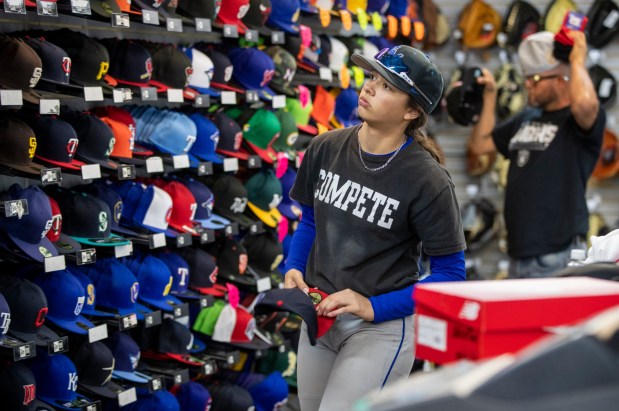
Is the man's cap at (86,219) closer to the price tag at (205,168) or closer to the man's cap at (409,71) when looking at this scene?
the price tag at (205,168)

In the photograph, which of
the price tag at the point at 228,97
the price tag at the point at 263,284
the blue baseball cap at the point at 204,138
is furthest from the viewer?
the price tag at the point at 263,284

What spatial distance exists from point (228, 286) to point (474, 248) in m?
3.31

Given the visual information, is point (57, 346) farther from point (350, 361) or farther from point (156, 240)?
point (350, 361)

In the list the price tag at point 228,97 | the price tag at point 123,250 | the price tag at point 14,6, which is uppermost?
the price tag at point 14,6

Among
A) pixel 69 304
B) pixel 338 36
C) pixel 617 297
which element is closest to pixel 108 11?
pixel 69 304

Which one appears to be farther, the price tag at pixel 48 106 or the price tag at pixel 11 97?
the price tag at pixel 48 106

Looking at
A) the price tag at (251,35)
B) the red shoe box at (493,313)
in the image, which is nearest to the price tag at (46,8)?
the price tag at (251,35)

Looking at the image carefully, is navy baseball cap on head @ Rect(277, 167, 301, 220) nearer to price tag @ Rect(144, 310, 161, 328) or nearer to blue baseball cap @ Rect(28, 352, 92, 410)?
price tag @ Rect(144, 310, 161, 328)

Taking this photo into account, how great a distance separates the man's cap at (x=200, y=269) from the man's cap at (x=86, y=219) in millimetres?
Answer: 780

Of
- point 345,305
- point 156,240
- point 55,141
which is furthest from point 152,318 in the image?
point 345,305

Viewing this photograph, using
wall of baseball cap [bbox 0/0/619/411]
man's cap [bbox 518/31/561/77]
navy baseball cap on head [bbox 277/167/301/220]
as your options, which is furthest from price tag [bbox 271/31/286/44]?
man's cap [bbox 518/31/561/77]

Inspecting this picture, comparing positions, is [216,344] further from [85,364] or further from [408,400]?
[408,400]

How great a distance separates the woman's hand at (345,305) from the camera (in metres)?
2.97

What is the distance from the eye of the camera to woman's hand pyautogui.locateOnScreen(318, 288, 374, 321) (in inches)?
117
